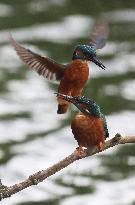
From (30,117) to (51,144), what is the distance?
871 mm

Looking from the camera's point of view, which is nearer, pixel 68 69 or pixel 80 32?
pixel 68 69

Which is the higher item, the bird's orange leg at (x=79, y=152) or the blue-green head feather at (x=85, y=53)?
the blue-green head feather at (x=85, y=53)

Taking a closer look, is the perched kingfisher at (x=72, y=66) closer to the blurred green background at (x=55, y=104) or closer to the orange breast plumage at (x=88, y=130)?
the orange breast plumage at (x=88, y=130)

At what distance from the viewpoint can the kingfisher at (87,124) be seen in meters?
3.58

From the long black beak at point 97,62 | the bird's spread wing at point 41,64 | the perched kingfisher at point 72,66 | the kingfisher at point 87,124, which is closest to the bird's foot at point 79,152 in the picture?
the kingfisher at point 87,124

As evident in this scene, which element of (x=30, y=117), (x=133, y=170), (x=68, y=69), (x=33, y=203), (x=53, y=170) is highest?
(x=30, y=117)

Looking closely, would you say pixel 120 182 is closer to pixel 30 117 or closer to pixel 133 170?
pixel 133 170

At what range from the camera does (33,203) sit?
9.84 m

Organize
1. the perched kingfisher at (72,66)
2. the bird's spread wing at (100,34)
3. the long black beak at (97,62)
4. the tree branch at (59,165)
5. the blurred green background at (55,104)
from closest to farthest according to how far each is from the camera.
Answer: the long black beak at (97,62)
the perched kingfisher at (72,66)
the tree branch at (59,165)
the bird's spread wing at (100,34)
the blurred green background at (55,104)

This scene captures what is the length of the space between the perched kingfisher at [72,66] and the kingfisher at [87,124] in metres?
0.06

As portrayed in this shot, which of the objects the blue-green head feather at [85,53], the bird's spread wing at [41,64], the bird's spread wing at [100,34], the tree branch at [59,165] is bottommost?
the tree branch at [59,165]

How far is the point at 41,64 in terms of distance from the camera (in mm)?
3947

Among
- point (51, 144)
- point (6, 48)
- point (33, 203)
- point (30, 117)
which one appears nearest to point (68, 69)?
point (33, 203)

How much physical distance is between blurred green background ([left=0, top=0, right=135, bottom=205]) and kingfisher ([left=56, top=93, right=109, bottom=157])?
611cm
